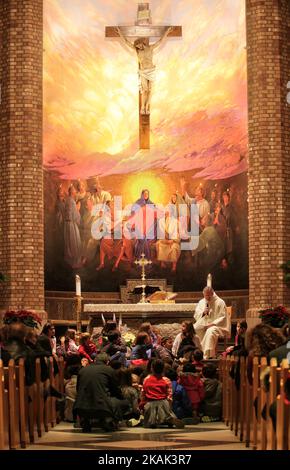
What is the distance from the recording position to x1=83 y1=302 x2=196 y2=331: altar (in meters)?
23.5

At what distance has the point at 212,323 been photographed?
22203 mm

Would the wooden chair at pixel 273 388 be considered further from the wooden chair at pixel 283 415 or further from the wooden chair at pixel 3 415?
the wooden chair at pixel 3 415

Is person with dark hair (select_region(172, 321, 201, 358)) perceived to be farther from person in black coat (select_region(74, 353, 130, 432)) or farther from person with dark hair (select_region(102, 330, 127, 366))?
person in black coat (select_region(74, 353, 130, 432))

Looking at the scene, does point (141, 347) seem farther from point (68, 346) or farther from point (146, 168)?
point (146, 168)

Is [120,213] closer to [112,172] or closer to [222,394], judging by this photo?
[112,172]

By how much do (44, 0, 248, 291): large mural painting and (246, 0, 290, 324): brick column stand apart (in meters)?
2.21

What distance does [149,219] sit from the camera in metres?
27.7

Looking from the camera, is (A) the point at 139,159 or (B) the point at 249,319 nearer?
(B) the point at 249,319

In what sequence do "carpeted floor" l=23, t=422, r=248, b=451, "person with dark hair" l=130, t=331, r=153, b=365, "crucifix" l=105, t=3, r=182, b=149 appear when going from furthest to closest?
1. "crucifix" l=105, t=3, r=182, b=149
2. "person with dark hair" l=130, t=331, r=153, b=365
3. "carpeted floor" l=23, t=422, r=248, b=451

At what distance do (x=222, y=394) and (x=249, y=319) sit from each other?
6.86 metres

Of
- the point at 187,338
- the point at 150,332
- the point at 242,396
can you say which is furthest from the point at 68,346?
the point at 242,396

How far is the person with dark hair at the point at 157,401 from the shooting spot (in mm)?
15164

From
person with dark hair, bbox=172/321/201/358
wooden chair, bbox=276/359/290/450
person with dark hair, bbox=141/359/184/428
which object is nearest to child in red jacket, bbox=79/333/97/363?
person with dark hair, bbox=172/321/201/358

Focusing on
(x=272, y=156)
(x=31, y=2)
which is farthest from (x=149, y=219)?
(x=31, y=2)
